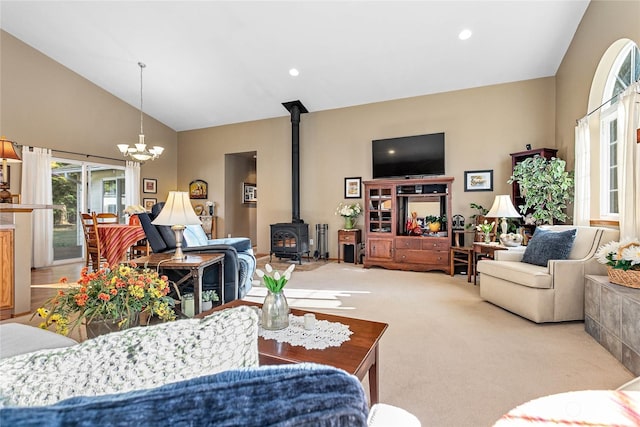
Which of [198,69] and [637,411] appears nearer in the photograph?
[637,411]

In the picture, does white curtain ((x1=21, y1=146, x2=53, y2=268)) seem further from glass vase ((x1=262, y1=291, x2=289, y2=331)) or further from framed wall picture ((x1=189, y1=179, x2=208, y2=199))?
glass vase ((x1=262, y1=291, x2=289, y2=331))

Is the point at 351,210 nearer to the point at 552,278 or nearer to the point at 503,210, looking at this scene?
the point at 503,210

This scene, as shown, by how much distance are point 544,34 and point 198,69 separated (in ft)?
17.0

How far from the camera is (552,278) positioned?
2699 millimetres

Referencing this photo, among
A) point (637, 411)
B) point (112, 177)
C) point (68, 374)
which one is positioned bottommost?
point (637, 411)

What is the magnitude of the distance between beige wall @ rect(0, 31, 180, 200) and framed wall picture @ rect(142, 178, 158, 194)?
0.13 metres

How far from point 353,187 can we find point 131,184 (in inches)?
195

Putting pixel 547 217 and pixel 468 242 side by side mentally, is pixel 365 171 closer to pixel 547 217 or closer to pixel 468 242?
pixel 468 242

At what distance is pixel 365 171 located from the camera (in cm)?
589

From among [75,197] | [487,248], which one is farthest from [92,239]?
[487,248]

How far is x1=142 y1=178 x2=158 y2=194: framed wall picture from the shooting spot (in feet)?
23.3

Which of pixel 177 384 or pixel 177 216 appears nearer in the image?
pixel 177 384

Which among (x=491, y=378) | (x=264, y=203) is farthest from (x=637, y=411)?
(x=264, y=203)

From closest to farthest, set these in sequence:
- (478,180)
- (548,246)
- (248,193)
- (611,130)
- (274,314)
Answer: (274,314), (548,246), (611,130), (478,180), (248,193)
